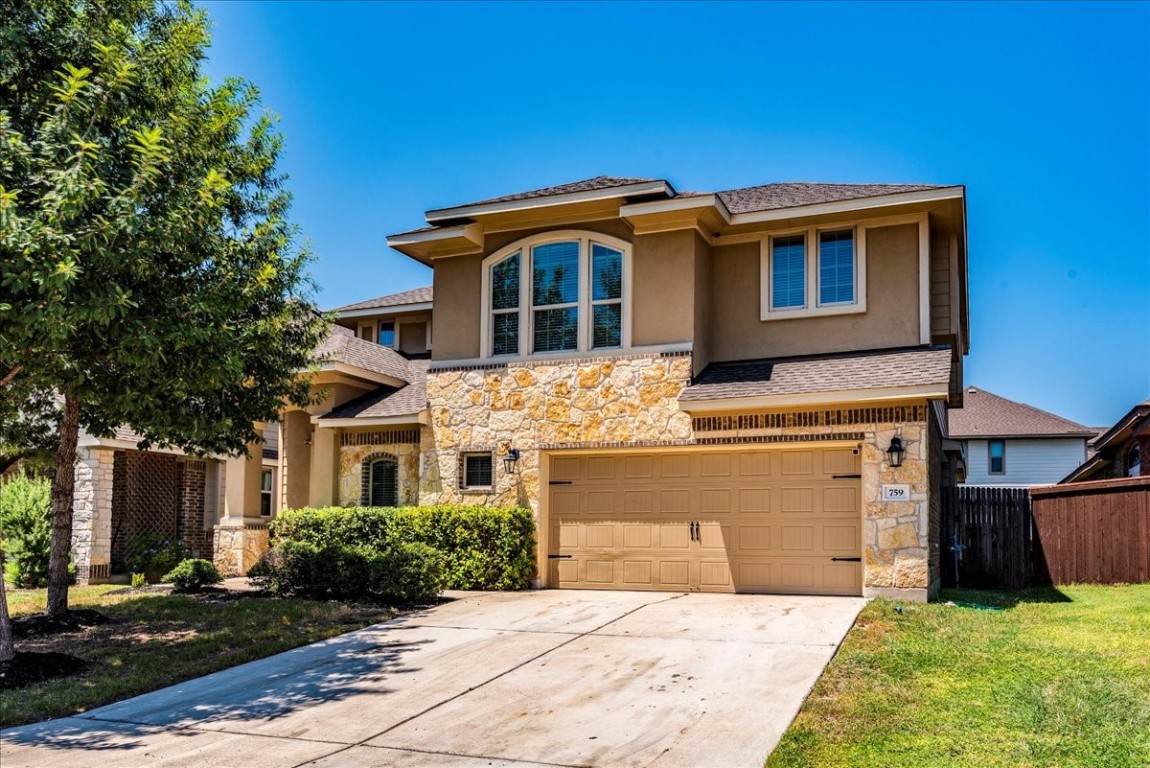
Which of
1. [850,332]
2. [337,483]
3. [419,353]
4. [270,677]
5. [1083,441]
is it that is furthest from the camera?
[1083,441]

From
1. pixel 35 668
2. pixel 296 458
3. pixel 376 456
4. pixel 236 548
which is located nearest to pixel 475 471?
pixel 376 456

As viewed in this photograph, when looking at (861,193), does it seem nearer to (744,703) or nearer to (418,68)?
(418,68)

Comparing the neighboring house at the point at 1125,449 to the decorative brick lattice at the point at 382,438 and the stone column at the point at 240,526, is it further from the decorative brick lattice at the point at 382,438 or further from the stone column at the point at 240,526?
the stone column at the point at 240,526

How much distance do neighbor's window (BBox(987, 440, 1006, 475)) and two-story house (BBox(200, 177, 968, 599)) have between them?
25640mm

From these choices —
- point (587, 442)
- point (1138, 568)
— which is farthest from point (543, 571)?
point (1138, 568)

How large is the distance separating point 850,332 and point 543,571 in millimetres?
6063

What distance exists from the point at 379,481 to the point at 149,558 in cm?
548

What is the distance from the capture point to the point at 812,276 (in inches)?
596

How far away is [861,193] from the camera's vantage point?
48.8ft

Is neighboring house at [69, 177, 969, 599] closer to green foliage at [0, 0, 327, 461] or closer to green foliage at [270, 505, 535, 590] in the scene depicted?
green foliage at [270, 505, 535, 590]

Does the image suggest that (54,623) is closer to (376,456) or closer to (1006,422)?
(376,456)

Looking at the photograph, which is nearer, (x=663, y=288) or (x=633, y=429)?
(x=633, y=429)

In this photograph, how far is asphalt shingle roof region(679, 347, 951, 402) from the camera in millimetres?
13117

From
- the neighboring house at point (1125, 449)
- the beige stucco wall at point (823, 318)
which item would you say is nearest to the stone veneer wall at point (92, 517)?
the beige stucco wall at point (823, 318)
